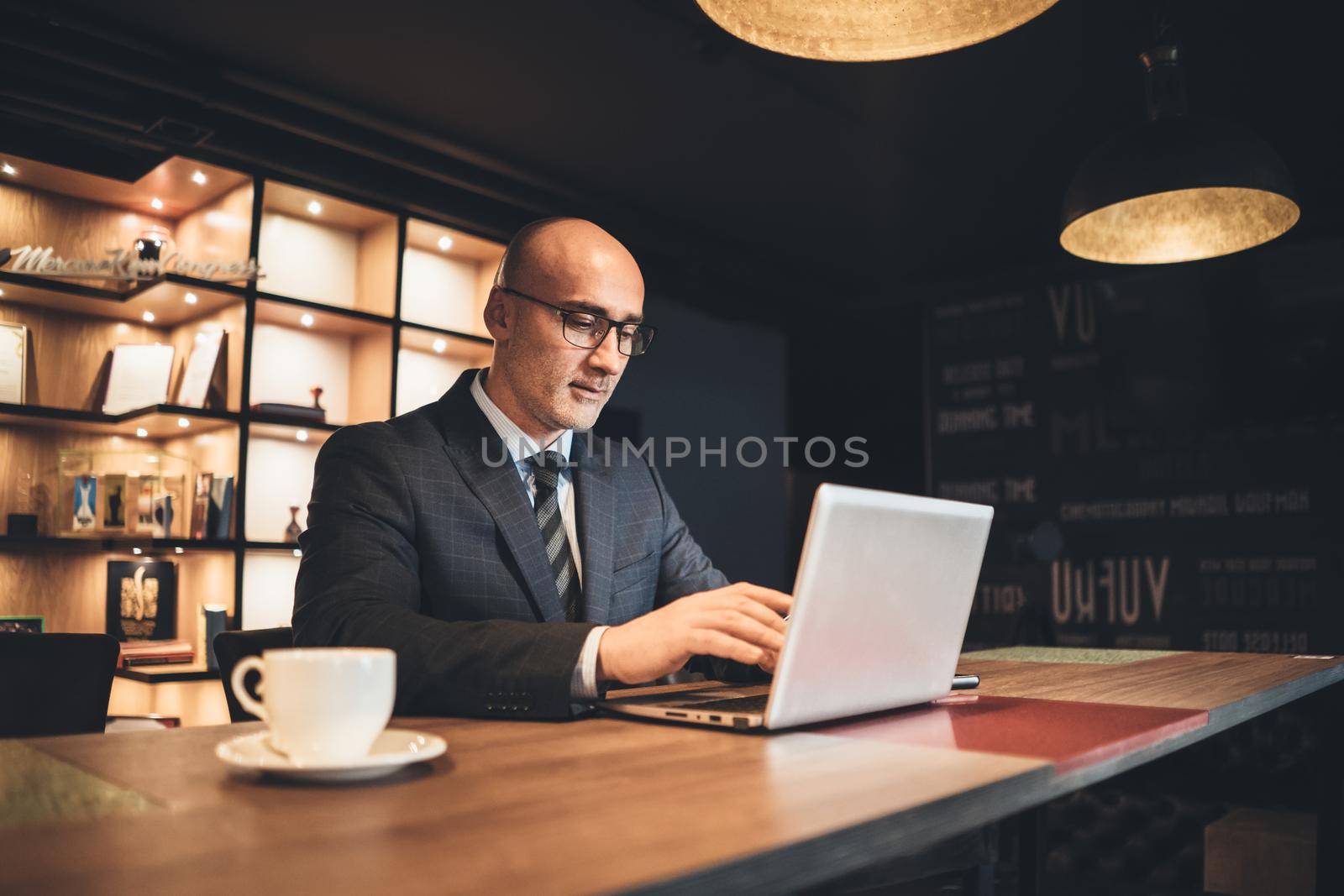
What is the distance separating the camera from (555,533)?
178 cm

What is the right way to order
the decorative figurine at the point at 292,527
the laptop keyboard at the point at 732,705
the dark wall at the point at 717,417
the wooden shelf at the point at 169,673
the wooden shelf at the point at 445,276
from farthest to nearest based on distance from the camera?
the dark wall at the point at 717,417
the wooden shelf at the point at 445,276
the decorative figurine at the point at 292,527
the wooden shelf at the point at 169,673
the laptop keyboard at the point at 732,705

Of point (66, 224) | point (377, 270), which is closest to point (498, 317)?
point (377, 270)

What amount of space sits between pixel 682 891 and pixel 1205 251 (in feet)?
8.08

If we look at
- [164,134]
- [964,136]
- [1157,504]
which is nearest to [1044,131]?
[964,136]

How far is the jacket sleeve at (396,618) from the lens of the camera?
1126 mm

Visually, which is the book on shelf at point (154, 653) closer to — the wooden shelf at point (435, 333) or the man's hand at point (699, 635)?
the wooden shelf at point (435, 333)

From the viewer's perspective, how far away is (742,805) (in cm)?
67

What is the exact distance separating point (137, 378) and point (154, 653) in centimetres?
104

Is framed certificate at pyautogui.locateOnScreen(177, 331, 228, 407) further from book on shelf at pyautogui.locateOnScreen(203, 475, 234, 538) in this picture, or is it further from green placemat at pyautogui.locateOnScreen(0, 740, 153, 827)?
green placemat at pyautogui.locateOnScreen(0, 740, 153, 827)

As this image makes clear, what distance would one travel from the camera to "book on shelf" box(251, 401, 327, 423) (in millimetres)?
3746

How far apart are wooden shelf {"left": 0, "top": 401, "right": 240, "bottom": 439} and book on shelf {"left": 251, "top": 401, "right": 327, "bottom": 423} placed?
4.4 inches

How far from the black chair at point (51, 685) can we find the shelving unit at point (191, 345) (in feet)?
6.74

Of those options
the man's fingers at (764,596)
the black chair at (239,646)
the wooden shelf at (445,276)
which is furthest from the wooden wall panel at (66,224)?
the man's fingers at (764,596)

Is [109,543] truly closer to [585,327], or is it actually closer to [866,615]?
[585,327]
